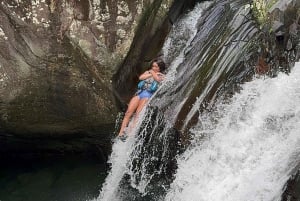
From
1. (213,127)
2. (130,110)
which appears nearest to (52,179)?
(130,110)

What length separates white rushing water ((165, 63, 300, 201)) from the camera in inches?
211

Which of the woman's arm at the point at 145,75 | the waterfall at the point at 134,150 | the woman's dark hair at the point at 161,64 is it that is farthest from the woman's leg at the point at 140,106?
the woman's dark hair at the point at 161,64

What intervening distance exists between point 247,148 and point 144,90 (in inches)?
88.9

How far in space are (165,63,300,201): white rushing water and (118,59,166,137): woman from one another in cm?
124

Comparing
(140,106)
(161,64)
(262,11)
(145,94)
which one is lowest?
(140,106)

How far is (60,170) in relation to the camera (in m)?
8.79

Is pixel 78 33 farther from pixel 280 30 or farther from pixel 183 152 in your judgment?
pixel 280 30

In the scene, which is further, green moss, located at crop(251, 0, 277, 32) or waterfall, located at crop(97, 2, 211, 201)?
waterfall, located at crop(97, 2, 211, 201)

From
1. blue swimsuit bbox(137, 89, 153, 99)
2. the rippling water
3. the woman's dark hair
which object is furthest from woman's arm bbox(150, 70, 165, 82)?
the rippling water

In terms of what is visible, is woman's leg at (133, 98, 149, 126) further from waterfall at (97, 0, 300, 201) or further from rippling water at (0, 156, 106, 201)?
rippling water at (0, 156, 106, 201)

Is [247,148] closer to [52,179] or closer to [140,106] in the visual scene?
[140,106]

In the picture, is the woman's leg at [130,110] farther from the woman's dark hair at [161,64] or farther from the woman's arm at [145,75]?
the woman's dark hair at [161,64]

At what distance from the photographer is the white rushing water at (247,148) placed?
17.6 ft

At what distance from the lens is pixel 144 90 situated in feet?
24.7
